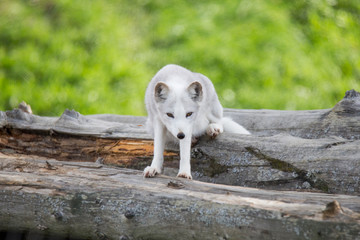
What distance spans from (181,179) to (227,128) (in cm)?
110

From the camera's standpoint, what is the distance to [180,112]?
10.9 ft

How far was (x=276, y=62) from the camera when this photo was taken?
29.7 feet

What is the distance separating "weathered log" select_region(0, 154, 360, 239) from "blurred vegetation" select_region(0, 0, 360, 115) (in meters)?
4.68

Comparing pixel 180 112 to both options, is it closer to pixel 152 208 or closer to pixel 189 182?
pixel 189 182

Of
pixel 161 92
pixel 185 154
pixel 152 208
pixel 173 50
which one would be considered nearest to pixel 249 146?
pixel 185 154

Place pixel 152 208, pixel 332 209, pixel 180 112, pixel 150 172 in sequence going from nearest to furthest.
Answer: pixel 332 209, pixel 152 208, pixel 150 172, pixel 180 112

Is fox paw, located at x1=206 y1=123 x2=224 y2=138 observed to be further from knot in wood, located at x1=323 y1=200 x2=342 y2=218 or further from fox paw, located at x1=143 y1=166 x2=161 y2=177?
knot in wood, located at x1=323 y1=200 x2=342 y2=218

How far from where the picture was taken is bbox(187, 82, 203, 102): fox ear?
344 centimetres

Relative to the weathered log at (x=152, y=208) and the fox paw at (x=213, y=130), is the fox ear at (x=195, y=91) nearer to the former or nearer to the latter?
the fox paw at (x=213, y=130)

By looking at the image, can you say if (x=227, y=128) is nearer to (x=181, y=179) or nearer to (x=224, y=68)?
(x=181, y=179)

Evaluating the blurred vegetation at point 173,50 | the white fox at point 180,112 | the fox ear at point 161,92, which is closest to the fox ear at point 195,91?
the white fox at point 180,112

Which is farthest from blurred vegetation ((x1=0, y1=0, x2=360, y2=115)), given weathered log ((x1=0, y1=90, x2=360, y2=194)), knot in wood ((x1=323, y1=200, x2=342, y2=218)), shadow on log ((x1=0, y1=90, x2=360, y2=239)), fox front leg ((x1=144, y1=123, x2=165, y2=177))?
knot in wood ((x1=323, y1=200, x2=342, y2=218))

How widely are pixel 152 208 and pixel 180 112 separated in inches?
33.0

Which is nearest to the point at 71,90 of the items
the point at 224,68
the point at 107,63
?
the point at 107,63
